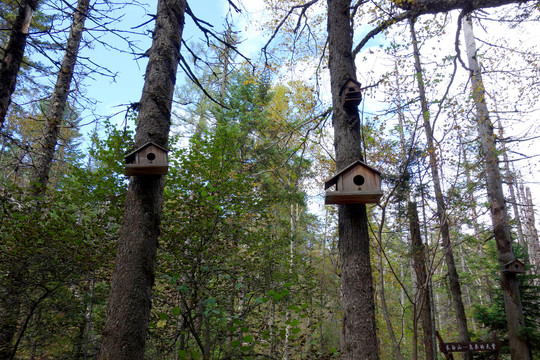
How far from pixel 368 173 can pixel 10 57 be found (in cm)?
483

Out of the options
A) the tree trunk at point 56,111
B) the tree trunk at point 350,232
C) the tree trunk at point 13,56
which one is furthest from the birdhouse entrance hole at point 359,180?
the tree trunk at point 56,111

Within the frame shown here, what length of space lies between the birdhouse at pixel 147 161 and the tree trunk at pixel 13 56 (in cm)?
243

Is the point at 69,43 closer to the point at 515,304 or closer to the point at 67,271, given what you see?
the point at 67,271

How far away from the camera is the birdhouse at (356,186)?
285 centimetres

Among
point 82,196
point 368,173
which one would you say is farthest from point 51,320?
point 368,173

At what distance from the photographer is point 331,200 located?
2.90m

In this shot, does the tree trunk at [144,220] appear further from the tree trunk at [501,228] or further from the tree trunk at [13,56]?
the tree trunk at [501,228]

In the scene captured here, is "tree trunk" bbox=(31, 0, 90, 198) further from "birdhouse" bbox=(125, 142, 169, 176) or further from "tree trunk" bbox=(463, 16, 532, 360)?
"tree trunk" bbox=(463, 16, 532, 360)

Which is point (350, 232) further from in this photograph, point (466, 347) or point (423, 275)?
point (423, 275)

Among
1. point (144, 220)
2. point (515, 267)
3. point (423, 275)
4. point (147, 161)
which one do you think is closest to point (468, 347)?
point (423, 275)

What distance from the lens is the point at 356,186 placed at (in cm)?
289

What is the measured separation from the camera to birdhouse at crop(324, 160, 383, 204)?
285 cm

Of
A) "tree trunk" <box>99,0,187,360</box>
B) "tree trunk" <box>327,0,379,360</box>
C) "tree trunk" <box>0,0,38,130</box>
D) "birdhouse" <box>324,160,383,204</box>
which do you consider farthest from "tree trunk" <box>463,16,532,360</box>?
"tree trunk" <box>0,0,38,130</box>

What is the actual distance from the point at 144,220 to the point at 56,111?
5.54 meters
